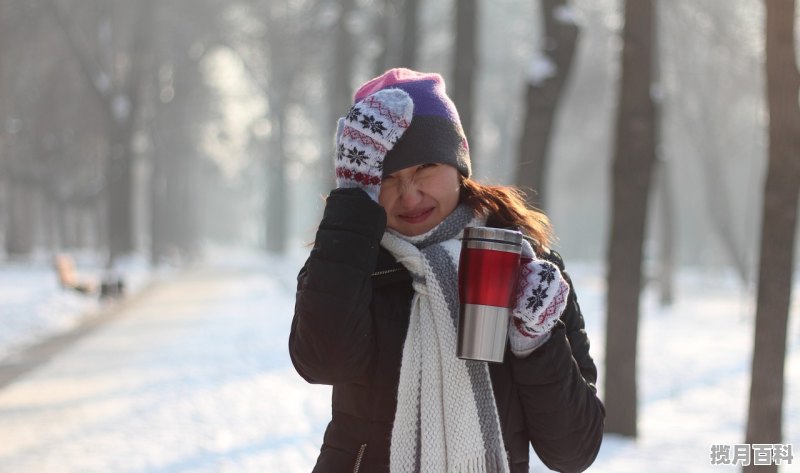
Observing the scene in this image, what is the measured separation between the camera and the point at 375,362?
7.75 ft

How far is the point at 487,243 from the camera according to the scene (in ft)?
→ 7.06

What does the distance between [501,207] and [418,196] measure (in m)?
0.25

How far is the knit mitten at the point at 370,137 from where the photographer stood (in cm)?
227

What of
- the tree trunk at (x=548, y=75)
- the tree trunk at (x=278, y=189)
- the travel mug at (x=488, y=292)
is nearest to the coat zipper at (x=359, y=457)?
the travel mug at (x=488, y=292)

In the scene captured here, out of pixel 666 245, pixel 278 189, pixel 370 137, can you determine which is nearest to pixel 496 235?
pixel 370 137

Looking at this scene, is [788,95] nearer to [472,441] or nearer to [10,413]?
[472,441]

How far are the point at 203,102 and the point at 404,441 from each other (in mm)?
39633

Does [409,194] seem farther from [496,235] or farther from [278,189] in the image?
[278,189]

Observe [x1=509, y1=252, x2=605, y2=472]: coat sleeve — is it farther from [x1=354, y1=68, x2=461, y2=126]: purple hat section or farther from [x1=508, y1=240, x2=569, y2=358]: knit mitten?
[x1=354, y1=68, x2=461, y2=126]: purple hat section

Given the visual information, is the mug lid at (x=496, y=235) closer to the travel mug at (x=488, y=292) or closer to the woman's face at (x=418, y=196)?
the travel mug at (x=488, y=292)

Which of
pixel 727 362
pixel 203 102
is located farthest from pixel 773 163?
pixel 203 102

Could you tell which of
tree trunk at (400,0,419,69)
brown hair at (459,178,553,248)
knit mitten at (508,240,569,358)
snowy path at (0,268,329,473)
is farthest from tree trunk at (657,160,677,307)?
knit mitten at (508,240,569,358)

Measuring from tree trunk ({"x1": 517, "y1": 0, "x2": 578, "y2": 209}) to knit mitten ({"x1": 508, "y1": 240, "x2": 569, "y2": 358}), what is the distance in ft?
21.6

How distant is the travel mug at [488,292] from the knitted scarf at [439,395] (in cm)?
14
